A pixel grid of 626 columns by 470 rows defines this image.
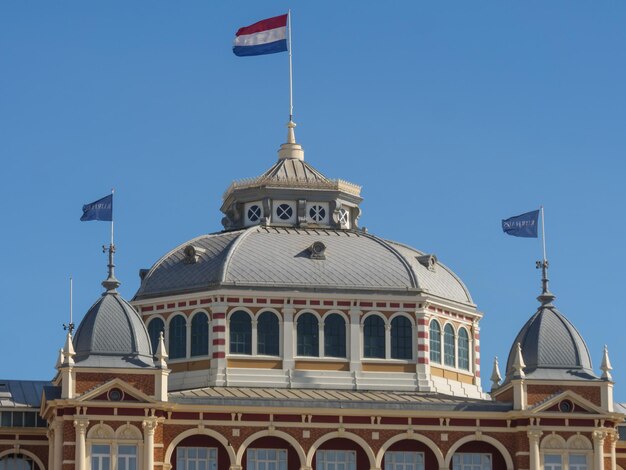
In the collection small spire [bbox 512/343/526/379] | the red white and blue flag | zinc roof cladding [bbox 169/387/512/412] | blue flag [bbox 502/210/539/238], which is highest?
the red white and blue flag

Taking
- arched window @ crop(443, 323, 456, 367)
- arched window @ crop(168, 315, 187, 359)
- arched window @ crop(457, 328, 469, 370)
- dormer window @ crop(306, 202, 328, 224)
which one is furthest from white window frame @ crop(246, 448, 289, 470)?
dormer window @ crop(306, 202, 328, 224)

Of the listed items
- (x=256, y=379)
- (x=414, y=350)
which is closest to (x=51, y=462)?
(x=256, y=379)

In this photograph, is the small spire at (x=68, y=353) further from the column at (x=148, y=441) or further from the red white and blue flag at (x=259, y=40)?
the red white and blue flag at (x=259, y=40)

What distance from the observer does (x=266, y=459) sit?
14338cm

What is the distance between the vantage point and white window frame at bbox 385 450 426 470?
144 m

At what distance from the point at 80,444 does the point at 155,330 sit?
51.4ft

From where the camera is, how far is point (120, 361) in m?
143

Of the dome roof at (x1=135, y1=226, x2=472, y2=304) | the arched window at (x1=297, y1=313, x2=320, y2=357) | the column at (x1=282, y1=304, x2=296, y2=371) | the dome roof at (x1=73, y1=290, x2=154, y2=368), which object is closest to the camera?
the dome roof at (x1=73, y1=290, x2=154, y2=368)

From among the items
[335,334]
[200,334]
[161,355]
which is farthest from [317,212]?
[161,355]

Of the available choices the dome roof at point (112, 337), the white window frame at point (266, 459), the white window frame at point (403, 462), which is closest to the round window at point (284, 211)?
the dome roof at point (112, 337)

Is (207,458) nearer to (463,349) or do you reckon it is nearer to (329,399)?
(329,399)

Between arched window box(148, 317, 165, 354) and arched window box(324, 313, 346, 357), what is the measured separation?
1062 cm

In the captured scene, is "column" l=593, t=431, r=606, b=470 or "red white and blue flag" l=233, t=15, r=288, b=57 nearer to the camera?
"column" l=593, t=431, r=606, b=470

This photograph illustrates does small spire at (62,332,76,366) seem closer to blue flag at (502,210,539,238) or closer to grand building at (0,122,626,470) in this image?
grand building at (0,122,626,470)
